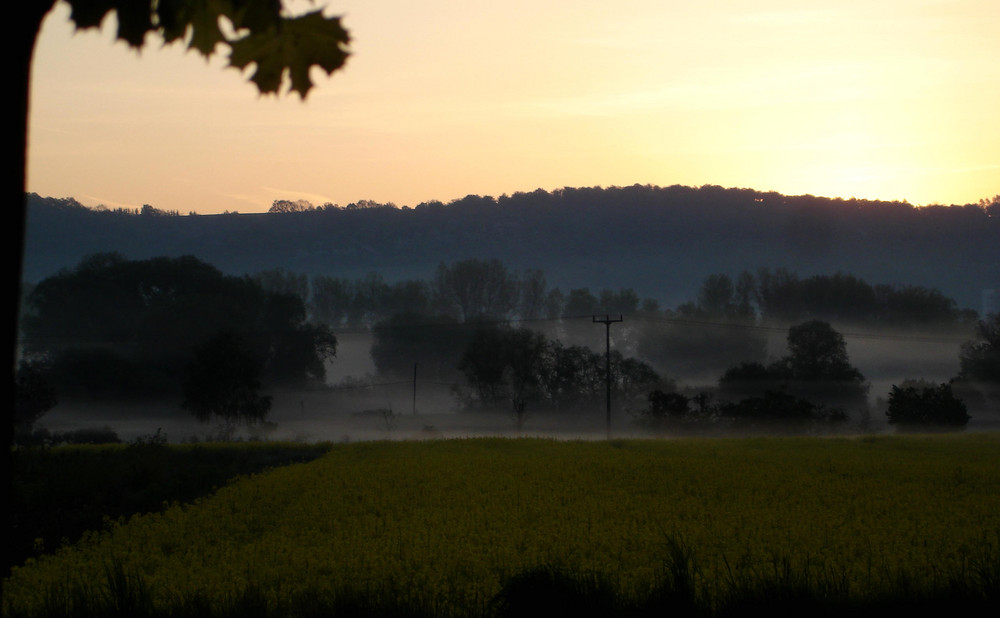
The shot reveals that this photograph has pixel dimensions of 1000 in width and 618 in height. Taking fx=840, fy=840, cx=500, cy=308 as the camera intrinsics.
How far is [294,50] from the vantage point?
318 centimetres

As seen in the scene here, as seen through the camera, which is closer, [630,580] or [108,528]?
[630,580]

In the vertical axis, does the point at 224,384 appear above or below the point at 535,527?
below

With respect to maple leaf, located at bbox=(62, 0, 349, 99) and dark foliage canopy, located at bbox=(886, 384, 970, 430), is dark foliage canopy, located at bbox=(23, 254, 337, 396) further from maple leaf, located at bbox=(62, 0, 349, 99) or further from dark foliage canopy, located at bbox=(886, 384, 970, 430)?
maple leaf, located at bbox=(62, 0, 349, 99)

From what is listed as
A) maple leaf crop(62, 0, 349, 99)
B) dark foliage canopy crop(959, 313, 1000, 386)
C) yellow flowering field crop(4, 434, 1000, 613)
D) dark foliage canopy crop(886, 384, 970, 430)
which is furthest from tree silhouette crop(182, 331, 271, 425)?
dark foliage canopy crop(959, 313, 1000, 386)

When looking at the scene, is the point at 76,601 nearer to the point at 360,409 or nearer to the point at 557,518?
the point at 557,518

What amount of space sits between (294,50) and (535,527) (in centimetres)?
1205

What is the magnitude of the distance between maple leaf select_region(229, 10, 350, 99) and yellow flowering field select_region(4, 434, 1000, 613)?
652 cm

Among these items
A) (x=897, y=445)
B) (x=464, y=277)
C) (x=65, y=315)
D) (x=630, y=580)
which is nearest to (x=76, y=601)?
(x=630, y=580)

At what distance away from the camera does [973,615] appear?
765 cm

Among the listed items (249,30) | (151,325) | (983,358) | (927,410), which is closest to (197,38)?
(249,30)

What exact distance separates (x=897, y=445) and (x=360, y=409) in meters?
63.9

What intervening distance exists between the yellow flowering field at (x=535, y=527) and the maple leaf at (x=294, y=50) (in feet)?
21.4

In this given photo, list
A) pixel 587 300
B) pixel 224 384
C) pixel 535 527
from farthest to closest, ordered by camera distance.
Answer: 1. pixel 587 300
2. pixel 224 384
3. pixel 535 527

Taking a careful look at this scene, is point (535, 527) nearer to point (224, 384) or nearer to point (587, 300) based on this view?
point (224, 384)
